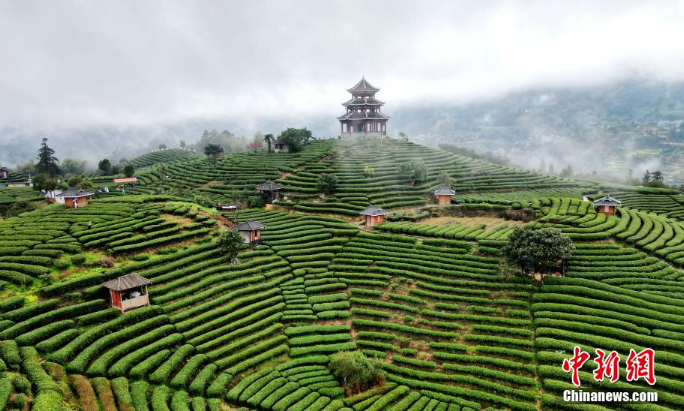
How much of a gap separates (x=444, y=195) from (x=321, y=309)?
25.5 metres

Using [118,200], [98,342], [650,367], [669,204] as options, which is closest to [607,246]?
[650,367]

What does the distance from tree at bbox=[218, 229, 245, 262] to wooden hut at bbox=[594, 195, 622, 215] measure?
33.7 meters

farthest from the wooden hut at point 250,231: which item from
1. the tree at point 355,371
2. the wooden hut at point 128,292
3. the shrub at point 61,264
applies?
the tree at point 355,371

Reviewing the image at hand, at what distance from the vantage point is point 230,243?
37281 millimetres

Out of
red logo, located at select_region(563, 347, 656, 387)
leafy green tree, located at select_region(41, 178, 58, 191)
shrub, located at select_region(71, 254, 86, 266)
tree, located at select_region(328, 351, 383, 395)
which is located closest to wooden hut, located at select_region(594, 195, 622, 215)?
red logo, located at select_region(563, 347, 656, 387)

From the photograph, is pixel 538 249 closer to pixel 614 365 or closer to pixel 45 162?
pixel 614 365

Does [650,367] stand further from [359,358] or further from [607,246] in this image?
[359,358]

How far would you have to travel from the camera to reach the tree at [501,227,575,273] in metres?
32.4

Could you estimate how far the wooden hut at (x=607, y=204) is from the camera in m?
44.5

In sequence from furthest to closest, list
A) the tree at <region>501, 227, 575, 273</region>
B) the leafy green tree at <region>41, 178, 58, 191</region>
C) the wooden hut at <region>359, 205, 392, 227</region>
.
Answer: the leafy green tree at <region>41, 178, 58, 191</region> < the wooden hut at <region>359, 205, 392, 227</region> < the tree at <region>501, 227, 575, 273</region>

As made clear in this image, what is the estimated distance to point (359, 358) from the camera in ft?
90.6

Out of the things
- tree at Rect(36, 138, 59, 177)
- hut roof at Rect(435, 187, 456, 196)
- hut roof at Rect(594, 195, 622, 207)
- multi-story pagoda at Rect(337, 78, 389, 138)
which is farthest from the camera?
multi-story pagoda at Rect(337, 78, 389, 138)

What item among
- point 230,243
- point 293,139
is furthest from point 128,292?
point 293,139

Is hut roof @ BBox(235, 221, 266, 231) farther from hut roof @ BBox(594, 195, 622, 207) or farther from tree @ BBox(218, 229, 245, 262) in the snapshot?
hut roof @ BBox(594, 195, 622, 207)
